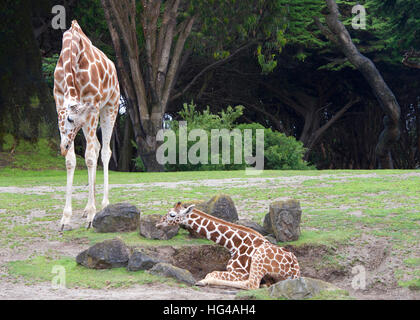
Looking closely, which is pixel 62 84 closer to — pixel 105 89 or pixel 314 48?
pixel 105 89

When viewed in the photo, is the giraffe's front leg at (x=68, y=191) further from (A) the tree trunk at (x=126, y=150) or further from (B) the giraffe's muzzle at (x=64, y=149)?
(A) the tree trunk at (x=126, y=150)

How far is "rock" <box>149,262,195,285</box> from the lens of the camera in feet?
21.2

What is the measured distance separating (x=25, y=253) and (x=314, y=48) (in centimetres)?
2346

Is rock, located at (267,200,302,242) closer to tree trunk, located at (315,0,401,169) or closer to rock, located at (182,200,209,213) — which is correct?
rock, located at (182,200,209,213)

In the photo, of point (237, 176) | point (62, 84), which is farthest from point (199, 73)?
point (62, 84)

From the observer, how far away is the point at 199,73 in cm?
2808

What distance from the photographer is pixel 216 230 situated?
729 cm

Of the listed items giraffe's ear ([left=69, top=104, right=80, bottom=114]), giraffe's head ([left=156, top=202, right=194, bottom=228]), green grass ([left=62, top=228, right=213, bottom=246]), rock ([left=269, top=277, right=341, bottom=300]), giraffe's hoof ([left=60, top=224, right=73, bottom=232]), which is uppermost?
giraffe's ear ([left=69, top=104, right=80, bottom=114])

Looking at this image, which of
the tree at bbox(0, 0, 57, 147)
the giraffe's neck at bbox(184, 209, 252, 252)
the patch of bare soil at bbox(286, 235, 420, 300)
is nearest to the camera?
the patch of bare soil at bbox(286, 235, 420, 300)

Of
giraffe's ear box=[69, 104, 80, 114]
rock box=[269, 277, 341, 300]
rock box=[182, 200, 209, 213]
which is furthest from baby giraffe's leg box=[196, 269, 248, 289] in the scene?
giraffe's ear box=[69, 104, 80, 114]

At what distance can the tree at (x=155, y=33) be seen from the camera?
1902 centimetres

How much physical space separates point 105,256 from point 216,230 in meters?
1.47

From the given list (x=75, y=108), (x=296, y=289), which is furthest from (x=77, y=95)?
(x=296, y=289)

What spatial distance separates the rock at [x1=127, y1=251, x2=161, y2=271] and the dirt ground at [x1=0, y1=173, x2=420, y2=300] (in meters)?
0.47
